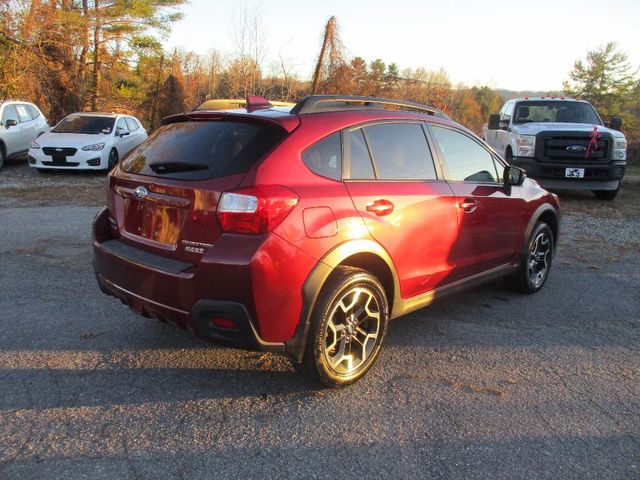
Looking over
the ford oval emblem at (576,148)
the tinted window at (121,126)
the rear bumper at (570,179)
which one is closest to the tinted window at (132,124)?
the tinted window at (121,126)

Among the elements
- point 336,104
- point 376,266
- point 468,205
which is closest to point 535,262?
point 468,205

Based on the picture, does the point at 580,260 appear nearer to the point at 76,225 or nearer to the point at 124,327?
the point at 124,327

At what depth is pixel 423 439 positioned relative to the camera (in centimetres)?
283

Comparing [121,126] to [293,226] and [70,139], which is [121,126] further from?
[293,226]

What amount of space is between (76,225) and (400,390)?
6.03 m

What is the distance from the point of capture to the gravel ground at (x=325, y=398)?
8.59ft

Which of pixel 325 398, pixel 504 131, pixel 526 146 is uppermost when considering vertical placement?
pixel 504 131

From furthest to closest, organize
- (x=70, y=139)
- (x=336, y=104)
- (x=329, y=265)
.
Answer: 1. (x=70, y=139)
2. (x=336, y=104)
3. (x=329, y=265)

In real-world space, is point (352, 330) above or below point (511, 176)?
below

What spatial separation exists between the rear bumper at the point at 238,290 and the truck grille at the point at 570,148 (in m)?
9.01

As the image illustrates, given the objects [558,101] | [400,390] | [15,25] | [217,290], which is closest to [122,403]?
[217,290]

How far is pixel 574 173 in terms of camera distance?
34.7 feet

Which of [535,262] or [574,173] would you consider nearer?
[535,262]

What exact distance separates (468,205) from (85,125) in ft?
39.6
